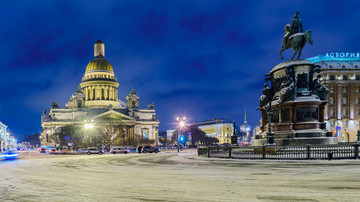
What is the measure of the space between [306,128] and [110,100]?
391 feet

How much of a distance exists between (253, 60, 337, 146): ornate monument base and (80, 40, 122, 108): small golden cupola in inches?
4392

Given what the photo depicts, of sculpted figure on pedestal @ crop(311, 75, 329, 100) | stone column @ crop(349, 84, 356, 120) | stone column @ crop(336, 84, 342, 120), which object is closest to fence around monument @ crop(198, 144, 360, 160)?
sculpted figure on pedestal @ crop(311, 75, 329, 100)

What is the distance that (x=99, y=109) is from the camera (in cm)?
12988

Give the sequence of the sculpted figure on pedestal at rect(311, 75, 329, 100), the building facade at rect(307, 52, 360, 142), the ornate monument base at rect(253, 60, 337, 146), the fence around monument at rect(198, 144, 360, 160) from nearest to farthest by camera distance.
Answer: the fence around monument at rect(198, 144, 360, 160) → the ornate monument base at rect(253, 60, 337, 146) → the sculpted figure on pedestal at rect(311, 75, 329, 100) → the building facade at rect(307, 52, 360, 142)

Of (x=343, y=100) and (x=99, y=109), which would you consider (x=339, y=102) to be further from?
(x=99, y=109)

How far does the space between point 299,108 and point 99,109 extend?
11094 centimetres

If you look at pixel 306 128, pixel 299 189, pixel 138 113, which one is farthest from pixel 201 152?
pixel 138 113

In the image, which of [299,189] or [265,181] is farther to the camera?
[265,181]

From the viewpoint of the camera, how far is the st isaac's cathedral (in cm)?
12431

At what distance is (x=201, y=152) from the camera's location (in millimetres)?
31469

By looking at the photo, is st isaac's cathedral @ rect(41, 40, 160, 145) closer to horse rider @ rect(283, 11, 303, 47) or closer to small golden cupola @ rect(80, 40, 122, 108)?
small golden cupola @ rect(80, 40, 122, 108)

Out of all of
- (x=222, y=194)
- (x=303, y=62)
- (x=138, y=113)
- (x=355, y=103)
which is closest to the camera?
(x=222, y=194)

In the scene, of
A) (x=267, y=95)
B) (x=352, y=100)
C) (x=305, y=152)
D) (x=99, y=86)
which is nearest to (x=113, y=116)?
(x=99, y=86)

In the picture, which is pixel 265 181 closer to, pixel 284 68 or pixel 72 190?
pixel 72 190
